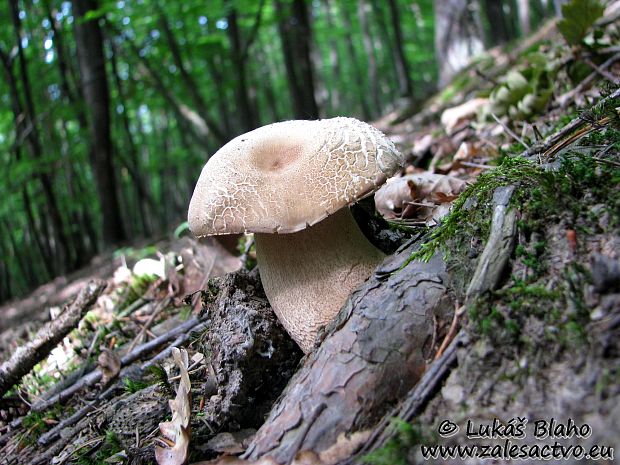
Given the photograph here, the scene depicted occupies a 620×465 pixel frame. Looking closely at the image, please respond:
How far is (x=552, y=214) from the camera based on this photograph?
53.4 inches

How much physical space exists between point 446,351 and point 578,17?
9.38 feet

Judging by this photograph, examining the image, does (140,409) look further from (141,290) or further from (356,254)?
(141,290)

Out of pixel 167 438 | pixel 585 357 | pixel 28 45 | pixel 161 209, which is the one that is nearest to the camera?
pixel 585 357

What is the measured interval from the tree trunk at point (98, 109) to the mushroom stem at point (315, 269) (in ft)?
26.8

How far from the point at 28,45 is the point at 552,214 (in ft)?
46.6

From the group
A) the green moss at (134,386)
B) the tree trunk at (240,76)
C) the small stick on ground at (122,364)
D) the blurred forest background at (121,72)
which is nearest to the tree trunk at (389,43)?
the blurred forest background at (121,72)

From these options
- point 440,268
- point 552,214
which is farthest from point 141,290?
point 552,214

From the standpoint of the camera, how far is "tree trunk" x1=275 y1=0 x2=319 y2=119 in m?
7.96

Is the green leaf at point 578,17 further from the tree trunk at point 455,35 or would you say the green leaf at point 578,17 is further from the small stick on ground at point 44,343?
the tree trunk at point 455,35

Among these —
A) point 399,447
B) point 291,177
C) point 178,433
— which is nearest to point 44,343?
point 178,433

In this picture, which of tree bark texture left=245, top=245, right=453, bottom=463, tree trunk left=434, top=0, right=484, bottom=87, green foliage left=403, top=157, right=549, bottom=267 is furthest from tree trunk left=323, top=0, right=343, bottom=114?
tree bark texture left=245, top=245, right=453, bottom=463

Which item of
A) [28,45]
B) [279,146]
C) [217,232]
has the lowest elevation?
[217,232]

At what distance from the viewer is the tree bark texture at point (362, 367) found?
1.28m

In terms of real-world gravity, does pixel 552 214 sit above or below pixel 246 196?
below
